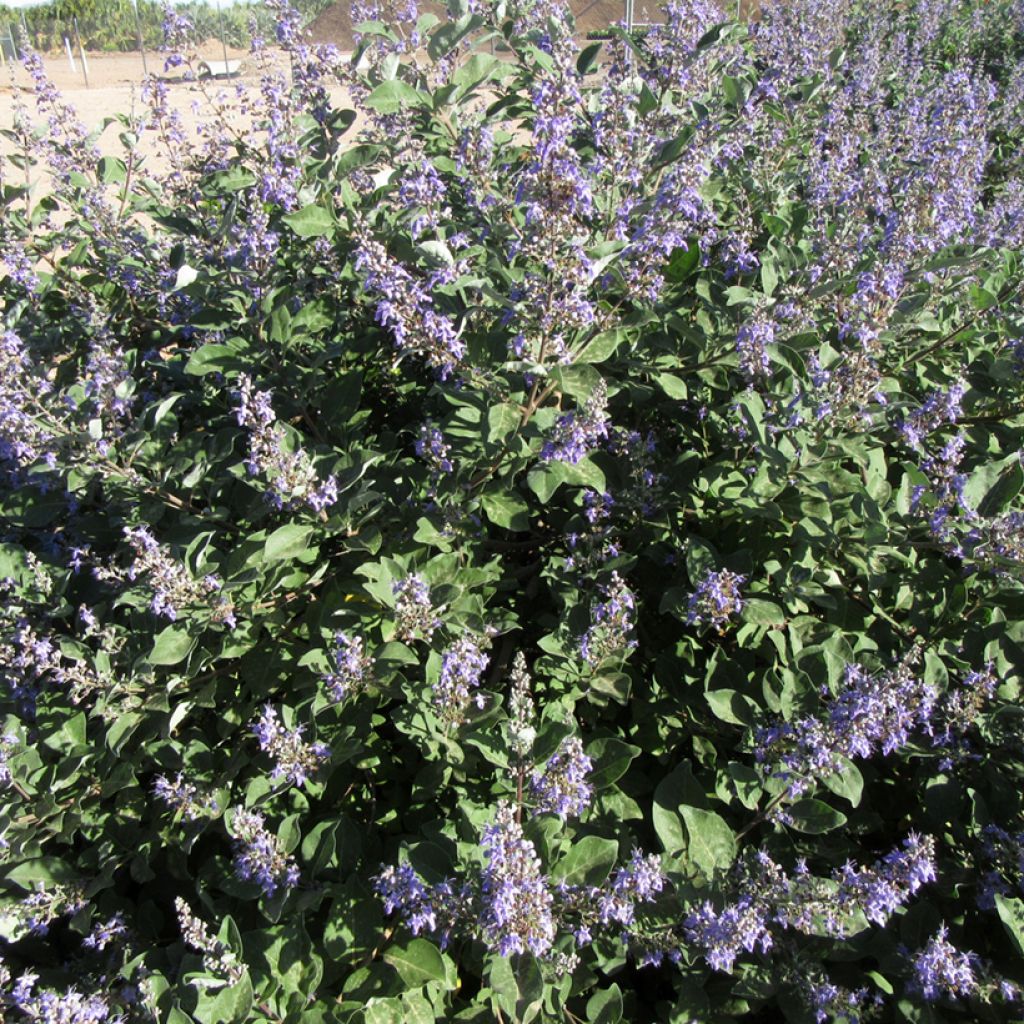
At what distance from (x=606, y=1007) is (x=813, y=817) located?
2.81 feet

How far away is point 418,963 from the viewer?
2.54 metres

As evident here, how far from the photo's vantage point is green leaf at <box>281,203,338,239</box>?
2.90 meters

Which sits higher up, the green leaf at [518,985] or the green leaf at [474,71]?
the green leaf at [474,71]

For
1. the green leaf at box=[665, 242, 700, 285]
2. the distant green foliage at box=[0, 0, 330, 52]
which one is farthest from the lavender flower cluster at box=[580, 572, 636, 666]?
the distant green foliage at box=[0, 0, 330, 52]

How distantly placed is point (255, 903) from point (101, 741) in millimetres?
826

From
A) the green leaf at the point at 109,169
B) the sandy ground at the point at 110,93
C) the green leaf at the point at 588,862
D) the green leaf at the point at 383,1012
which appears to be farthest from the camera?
the sandy ground at the point at 110,93

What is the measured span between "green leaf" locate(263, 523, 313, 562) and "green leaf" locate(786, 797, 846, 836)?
70.1 inches

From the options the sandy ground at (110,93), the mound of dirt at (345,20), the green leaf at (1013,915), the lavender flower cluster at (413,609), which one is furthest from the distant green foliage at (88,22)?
the green leaf at (1013,915)

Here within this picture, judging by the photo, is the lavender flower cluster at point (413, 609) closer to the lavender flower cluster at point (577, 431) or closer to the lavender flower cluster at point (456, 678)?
the lavender flower cluster at point (456, 678)

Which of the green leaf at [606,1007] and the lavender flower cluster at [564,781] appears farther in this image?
the green leaf at [606,1007]

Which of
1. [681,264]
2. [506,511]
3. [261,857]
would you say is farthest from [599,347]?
[261,857]

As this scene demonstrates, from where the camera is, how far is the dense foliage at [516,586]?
8.29 feet

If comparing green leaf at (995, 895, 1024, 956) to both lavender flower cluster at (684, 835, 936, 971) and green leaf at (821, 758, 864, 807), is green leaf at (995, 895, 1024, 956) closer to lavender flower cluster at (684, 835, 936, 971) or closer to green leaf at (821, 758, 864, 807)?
lavender flower cluster at (684, 835, 936, 971)

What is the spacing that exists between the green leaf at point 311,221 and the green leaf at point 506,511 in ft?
3.67
